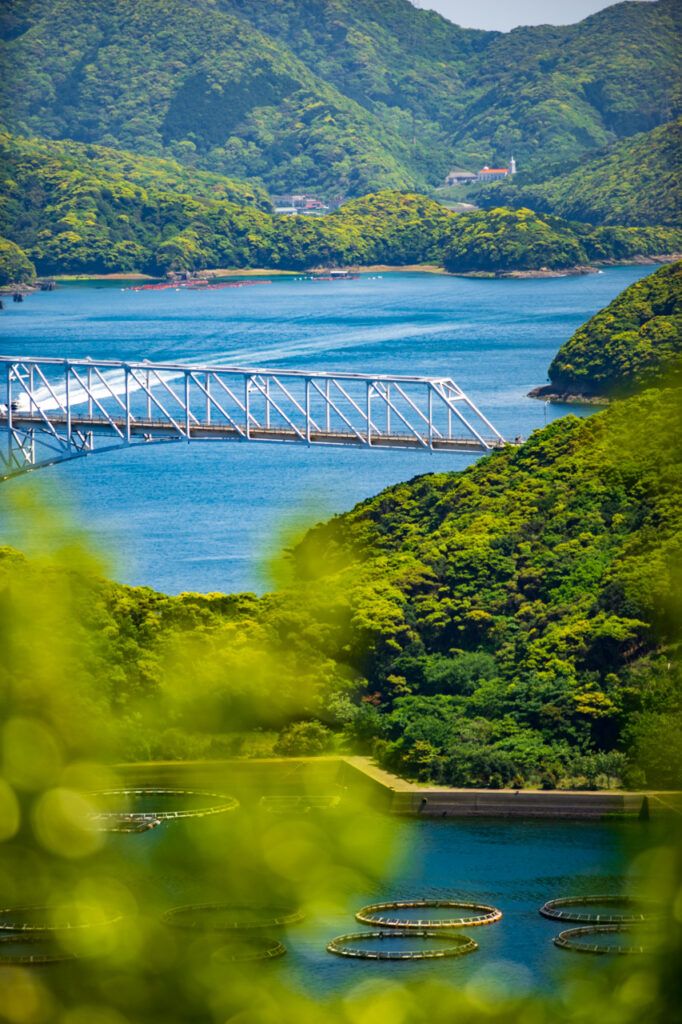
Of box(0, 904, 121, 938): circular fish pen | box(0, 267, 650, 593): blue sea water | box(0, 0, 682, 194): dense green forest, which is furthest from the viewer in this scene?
box(0, 0, 682, 194): dense green forest

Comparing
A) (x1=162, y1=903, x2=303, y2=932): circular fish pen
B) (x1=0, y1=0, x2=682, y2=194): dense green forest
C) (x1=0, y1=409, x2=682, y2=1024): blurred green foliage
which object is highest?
(x1=0, y1=0, x2=682, y2=194): dense green forest

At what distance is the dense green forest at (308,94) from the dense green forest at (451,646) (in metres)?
127

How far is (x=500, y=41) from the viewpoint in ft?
655

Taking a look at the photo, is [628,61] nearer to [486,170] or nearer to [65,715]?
[486,170]

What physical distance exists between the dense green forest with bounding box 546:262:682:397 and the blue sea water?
5.20 ft

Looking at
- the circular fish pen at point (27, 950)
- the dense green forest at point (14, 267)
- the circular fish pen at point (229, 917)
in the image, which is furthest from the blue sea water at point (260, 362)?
the circular fish pen at point (27, 950)

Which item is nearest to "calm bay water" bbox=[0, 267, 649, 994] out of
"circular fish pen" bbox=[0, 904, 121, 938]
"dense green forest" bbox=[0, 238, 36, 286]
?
"circular fish pen" bbox=[0, 904, 121, 938]

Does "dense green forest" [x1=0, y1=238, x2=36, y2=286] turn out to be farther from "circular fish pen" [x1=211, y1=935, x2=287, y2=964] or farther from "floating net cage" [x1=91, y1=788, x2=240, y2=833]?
"circular fish pen" [x1=211, y1=935, x2=287, y2=964]

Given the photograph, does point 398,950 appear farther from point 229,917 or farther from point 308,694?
point 308,694

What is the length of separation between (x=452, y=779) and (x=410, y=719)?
1.66 metres

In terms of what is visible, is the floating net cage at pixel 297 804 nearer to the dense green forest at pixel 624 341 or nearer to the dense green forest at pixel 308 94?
the dense green forest at pixel 624 341

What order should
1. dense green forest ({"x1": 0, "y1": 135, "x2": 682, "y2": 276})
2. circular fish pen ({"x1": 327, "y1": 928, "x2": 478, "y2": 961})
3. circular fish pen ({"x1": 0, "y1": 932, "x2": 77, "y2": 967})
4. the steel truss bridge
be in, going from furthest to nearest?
dense green forest ({"x1": 0, "y1": 135, "x2": 682, "y2": 276}), the steel truss bridge, circular fish pen ({"x1": 327, "y1": 928, "x2": 478, "y2": 961}), circular fish pen ({"x1": 0, "y1": 932, "x2": 77, "y2": 967})

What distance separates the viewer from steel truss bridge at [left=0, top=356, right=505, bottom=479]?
40031 mm

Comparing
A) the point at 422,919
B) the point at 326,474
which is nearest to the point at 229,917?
the point at 422,919
